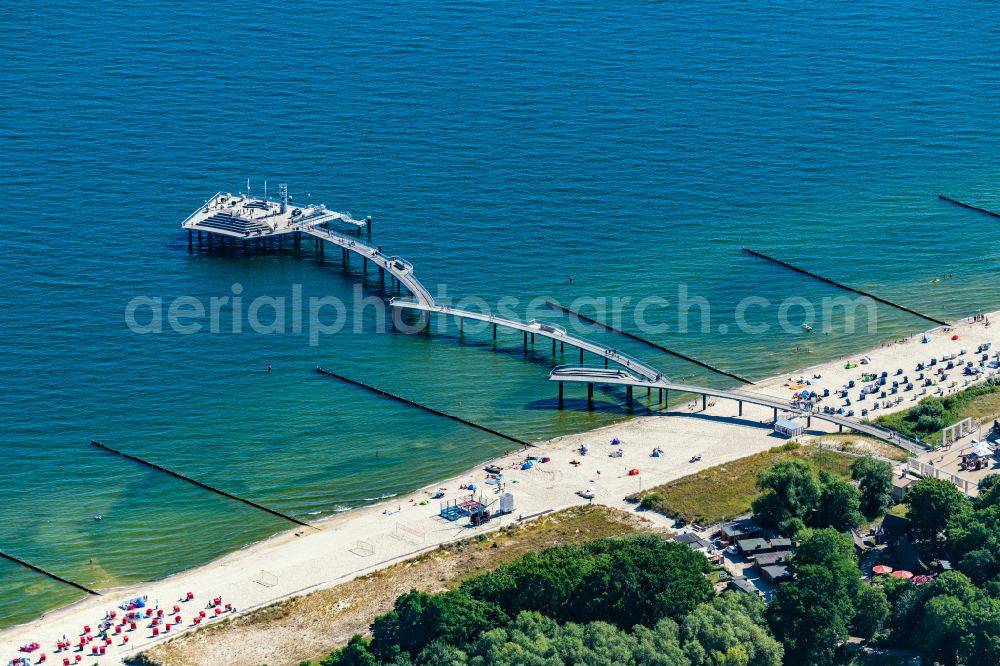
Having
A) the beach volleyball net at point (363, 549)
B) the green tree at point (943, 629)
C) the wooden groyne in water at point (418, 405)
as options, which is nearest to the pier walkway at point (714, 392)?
the wooden groyne in water at point (418, 405)

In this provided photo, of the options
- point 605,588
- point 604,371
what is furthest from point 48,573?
point 604,371

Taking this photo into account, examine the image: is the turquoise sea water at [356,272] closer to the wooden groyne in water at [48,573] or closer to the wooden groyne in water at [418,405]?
the wooden groyne in water at [48,573]

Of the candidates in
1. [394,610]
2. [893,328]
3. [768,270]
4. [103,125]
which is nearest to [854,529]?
[394,610]

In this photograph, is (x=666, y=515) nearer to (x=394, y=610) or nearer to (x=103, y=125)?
(x=394, y=610)

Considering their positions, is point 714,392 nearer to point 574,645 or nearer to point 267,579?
point 267,579

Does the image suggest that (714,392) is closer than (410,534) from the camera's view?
No

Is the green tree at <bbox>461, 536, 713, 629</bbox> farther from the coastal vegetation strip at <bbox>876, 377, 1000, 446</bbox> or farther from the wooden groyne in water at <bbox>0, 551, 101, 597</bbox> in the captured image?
the coastal vegetation strip at <bbox>876, 377, 1000, 446</bbox>
